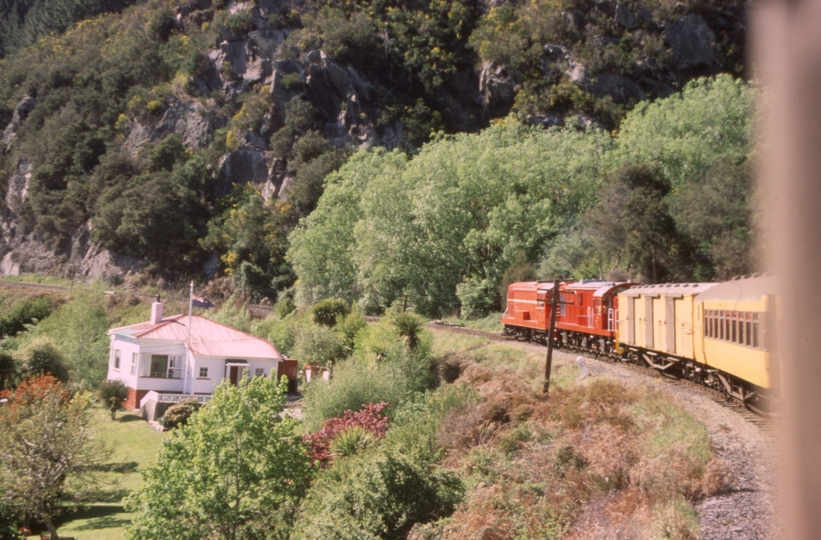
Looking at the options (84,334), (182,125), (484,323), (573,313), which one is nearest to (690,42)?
(484,323)

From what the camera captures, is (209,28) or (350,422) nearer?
(350,422)

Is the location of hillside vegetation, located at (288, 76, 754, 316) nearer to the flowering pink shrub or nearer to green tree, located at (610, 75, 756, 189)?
green tree, located at (610, 75, 756, 189)

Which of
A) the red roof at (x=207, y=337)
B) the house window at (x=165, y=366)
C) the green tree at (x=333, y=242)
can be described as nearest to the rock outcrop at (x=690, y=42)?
the green tree at (x=333, y=242)

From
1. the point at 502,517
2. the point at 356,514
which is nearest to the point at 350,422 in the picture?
the point at 356,514

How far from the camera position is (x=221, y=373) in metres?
39.9

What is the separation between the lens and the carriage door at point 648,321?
21578mm

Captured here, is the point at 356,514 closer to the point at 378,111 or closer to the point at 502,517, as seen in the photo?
the point at 502,517

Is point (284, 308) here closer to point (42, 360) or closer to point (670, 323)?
point (42, 360)

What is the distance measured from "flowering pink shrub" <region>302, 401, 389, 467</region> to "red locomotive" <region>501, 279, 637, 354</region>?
7.74 m

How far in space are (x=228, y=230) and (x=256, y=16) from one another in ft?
99.0

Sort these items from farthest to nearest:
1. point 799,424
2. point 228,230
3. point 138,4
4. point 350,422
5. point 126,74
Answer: point 138,4, point 126,74, point 228,230, point 350,422, point 799,424

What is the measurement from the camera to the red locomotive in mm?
26344

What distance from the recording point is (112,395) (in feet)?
124

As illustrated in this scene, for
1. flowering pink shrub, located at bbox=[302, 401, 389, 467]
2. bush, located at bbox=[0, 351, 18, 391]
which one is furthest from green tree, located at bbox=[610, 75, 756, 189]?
bush, located at bbox=[0, 351, 18, 391]
